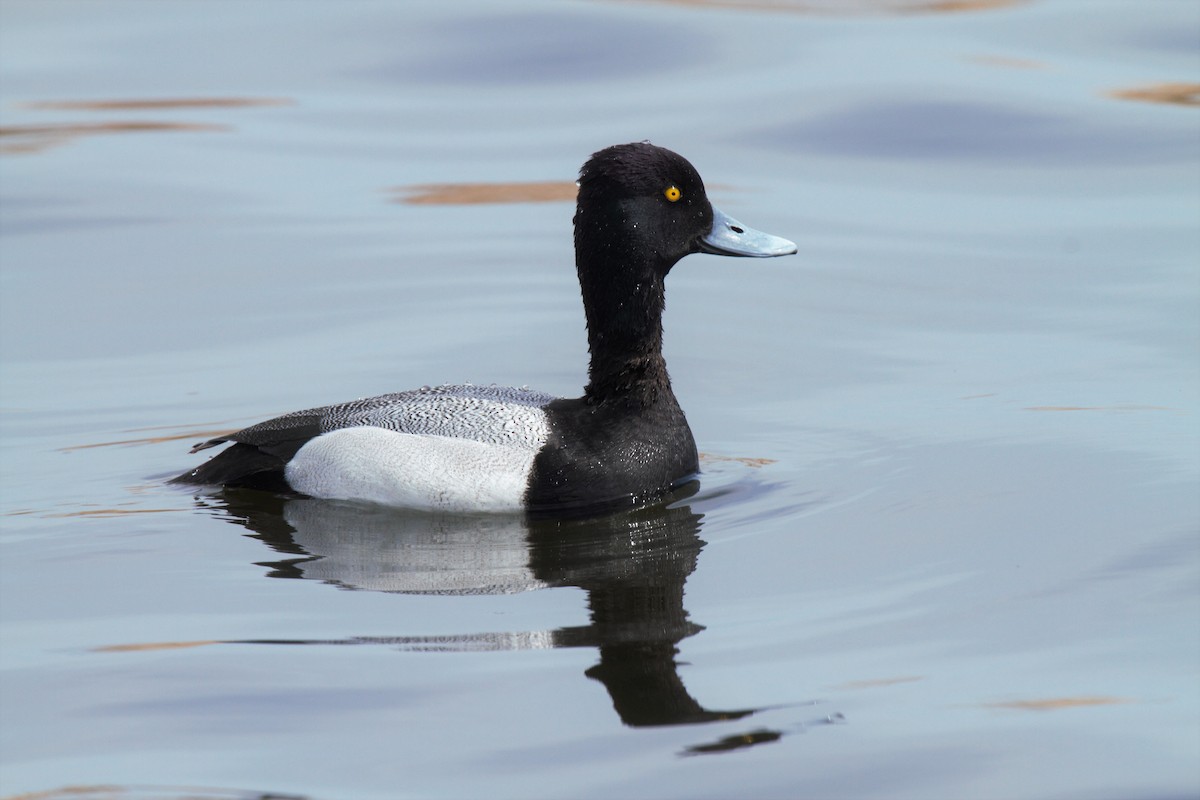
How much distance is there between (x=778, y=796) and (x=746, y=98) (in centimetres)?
1174

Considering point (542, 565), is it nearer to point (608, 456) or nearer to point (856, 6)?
point (608, 456)

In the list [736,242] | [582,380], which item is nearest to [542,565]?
[736,242]

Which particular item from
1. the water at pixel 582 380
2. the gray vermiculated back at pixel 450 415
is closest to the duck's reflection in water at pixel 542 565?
the water at pixel 582 380

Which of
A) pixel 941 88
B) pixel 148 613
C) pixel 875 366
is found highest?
pixel 941 88

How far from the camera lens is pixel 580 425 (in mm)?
7930

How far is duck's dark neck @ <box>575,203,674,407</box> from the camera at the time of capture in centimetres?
798

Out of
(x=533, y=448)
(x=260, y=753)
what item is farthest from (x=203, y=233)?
(x=260, y=753)

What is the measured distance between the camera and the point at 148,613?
6.39 metres

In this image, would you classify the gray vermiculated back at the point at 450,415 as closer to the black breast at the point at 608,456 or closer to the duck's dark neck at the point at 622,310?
the black breast at the point at 608,456

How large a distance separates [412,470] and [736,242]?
194 cm

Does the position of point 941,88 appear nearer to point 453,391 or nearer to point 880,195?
point 880,195

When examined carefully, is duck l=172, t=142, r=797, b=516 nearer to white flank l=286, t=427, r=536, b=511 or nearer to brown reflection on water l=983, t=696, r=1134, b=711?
white flank l=286, t=427, r=536, b=511

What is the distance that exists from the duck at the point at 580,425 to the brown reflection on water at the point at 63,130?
8.15 m

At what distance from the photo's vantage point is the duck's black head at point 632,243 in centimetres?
793
